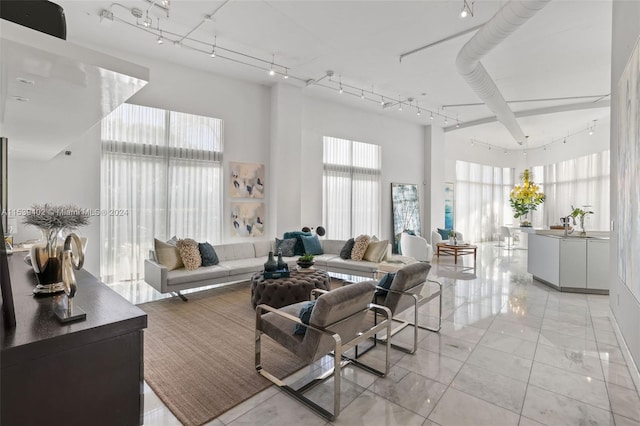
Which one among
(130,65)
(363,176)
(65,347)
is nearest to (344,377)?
(65,347)

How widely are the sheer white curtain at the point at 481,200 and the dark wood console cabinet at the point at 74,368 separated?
1245 centimetres

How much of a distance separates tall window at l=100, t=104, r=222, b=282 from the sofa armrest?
1058 millimetres

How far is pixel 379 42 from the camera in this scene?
5383 mm

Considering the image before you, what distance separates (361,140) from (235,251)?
16.5 feet

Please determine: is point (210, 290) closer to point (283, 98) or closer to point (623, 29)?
point (283, 98)

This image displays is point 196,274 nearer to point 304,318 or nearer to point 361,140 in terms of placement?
point 304,318

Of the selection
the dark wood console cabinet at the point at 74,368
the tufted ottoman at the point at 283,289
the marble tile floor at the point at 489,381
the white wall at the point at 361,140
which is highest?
the white wall at the point at 361,140

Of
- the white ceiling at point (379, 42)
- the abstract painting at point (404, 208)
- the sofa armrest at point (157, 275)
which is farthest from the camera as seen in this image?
the abstract painting at point (404, 208)

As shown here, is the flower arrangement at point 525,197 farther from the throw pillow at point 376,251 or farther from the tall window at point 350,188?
the throw pillow at point 376,251

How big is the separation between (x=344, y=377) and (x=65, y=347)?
234 cm

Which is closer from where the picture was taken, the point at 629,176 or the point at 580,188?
the point at 629,176

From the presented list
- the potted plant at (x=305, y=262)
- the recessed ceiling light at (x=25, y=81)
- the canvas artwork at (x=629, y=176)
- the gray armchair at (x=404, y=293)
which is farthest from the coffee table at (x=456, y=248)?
the recessed ceiling light at (x=25, y=81)

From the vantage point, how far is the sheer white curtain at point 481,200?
41.3 feet

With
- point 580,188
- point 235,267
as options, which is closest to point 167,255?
point 235,267
